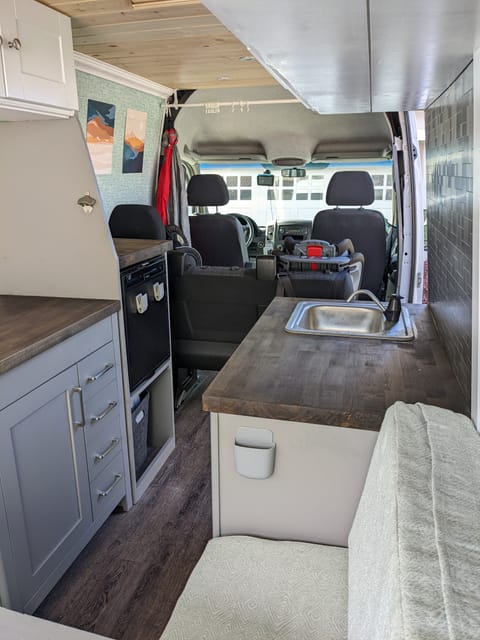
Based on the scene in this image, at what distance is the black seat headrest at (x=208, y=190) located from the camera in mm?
4469

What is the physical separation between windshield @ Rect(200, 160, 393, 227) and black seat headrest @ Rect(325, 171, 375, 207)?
2.00m

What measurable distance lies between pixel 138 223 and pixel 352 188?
176 cm

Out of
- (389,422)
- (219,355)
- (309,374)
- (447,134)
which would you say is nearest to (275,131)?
(219,355)

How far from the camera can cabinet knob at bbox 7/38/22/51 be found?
1727 mm

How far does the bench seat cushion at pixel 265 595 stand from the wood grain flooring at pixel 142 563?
1.98 feet

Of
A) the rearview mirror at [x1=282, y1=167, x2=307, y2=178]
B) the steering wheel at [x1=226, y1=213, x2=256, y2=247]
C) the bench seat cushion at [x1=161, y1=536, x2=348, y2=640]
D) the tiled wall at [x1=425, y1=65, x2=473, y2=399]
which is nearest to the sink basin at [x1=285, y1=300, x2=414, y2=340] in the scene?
the tiled wall at [x1=425, y1=65, x2=473, y2=399]

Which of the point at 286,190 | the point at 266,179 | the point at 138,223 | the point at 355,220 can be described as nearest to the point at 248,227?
the point at 266,179

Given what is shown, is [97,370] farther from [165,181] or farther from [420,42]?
[165,181]

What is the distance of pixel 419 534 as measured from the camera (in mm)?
761

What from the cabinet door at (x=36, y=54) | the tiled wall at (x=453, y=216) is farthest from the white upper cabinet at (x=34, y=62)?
the tiled wall at (x=453, y=216)

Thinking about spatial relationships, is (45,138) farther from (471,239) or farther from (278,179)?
(278,179)

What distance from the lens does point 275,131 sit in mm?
5668

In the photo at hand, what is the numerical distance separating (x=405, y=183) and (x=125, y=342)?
2.59m

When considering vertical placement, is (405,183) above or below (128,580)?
above
